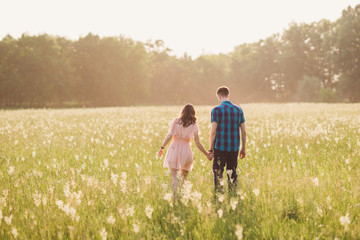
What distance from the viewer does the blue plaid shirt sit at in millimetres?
4535

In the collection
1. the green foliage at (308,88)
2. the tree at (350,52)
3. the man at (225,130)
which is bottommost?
the man at (225,130)

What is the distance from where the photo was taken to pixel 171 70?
278ft

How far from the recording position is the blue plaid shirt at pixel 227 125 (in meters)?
4.54

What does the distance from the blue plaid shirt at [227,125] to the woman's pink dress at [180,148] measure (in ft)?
1.31

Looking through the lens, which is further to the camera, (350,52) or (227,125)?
(350,52)

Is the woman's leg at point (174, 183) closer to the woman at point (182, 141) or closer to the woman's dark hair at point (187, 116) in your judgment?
the woman at point (182, 141)

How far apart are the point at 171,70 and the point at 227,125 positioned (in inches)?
3212

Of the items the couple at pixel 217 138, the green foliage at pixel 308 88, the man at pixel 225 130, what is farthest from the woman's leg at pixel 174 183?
the green foliage at pixel 308 88

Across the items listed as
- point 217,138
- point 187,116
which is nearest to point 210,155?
point 217,138

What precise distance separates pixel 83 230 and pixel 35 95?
6209 cm

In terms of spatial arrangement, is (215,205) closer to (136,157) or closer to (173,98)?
(136,157)

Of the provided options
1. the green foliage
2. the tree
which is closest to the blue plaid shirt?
the green foliage

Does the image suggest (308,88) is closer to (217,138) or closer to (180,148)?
(217,138)

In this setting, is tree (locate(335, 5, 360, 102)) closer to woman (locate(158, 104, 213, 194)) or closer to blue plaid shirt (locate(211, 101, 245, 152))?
blue plaid shirt (locate(211, 101, 245, 152))
